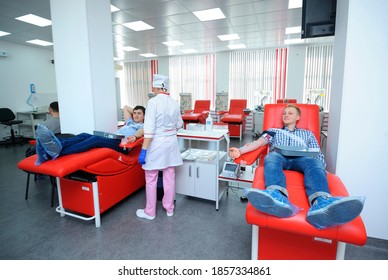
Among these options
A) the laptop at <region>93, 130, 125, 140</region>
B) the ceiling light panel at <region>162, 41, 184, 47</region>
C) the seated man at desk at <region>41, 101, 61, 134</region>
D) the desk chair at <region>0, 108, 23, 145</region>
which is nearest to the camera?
the laptop at <region>93, 130, 125, 140</region>

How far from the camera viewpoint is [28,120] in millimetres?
6223

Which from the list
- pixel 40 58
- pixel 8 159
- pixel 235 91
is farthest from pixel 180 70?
pixel 8 159

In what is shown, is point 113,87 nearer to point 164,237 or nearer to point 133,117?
point 133,117

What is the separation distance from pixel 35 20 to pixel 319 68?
732cm

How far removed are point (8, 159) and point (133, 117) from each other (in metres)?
3.32

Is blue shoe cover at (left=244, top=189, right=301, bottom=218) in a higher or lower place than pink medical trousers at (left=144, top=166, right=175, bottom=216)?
higher

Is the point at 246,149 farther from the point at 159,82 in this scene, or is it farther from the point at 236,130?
the point at 236,130

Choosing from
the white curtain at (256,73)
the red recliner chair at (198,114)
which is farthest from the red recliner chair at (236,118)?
the white curtain at (256,73)

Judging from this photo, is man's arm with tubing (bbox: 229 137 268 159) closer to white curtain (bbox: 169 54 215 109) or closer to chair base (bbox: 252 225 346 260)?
chair base (bbox: 252 225 346 260)

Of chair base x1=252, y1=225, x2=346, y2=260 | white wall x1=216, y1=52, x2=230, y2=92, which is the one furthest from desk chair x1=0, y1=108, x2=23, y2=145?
chair base x1=252, y1=225, x2=346, y2=260

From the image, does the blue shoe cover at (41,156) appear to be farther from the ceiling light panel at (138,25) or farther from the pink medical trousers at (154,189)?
the ceiling light panel at (138,25)

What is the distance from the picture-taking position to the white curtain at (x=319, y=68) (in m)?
6.69

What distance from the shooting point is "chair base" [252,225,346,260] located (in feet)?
4.28

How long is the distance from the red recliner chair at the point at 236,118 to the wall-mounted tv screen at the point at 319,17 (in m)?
3.66
